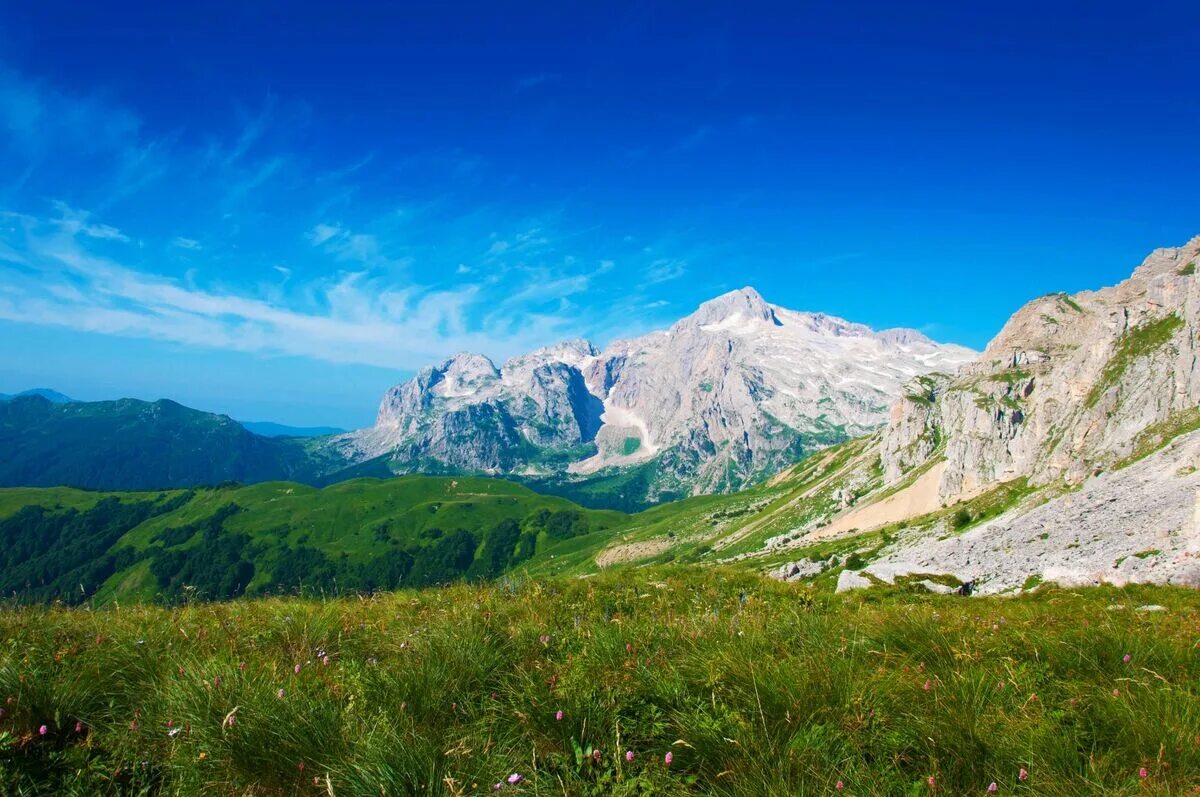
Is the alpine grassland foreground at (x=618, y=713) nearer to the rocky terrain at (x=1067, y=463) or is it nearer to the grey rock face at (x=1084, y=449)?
the rocky terrain at (x=1067, y=463)

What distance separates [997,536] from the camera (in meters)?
59.3

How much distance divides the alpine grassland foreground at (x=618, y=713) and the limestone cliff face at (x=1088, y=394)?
96.7 meters

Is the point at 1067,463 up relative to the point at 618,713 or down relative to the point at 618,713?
down

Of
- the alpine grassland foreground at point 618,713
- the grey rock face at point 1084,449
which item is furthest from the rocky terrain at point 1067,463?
the alpine grassland foreground at point 618,713

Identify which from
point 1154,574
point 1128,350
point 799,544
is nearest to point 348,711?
point 1154,574

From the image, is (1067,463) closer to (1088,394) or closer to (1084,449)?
(1084,449)

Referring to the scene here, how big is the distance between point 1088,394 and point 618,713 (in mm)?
143522

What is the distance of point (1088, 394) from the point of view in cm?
11175

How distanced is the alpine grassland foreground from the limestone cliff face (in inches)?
3808

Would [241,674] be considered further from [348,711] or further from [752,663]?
[752,663]

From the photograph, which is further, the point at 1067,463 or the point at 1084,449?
the point at 1067,463

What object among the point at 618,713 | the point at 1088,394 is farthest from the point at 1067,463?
the point at 618,713

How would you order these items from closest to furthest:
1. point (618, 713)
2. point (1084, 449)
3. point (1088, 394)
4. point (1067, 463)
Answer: point (618, 713) < point (1084, 449) < point (1067, 463) < point (1088, 394)

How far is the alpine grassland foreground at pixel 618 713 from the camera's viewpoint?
4152 mm
